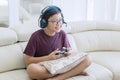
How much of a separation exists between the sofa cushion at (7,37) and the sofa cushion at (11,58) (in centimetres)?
Result: 5

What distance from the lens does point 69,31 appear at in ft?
8.62

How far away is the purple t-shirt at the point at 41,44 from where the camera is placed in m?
2.01

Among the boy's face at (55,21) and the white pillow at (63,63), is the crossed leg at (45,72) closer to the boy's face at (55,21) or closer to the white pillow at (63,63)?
the white pillow at (63,63)

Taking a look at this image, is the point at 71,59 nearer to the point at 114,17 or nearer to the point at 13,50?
the point at 13,50

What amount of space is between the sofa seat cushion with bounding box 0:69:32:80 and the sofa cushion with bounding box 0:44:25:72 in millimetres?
56

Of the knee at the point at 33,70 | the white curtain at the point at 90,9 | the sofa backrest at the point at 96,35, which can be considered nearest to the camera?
the knee at the point at 33,70

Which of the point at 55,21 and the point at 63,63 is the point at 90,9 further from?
the point at 63,63

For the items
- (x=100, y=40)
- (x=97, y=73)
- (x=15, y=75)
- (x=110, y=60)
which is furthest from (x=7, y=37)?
(x=100, y=40)

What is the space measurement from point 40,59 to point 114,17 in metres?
1.85

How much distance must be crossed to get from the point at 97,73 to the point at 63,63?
372 millimetres

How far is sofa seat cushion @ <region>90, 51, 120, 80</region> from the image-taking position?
2184mm

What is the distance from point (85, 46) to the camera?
272cm

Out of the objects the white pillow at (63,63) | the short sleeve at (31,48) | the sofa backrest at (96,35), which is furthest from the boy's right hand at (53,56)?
the sofa backrest at (96,35)

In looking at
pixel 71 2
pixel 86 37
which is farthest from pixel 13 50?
pixel 71 2
